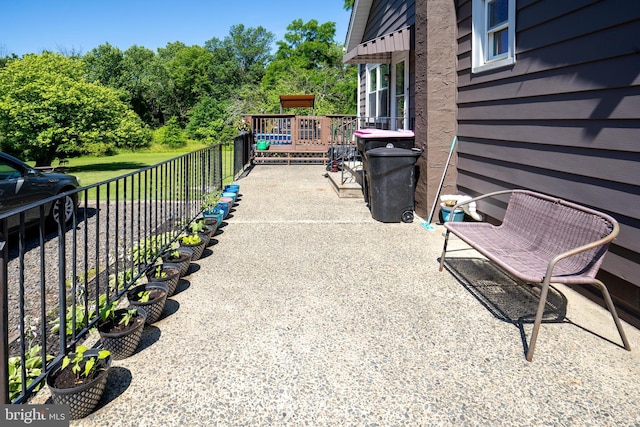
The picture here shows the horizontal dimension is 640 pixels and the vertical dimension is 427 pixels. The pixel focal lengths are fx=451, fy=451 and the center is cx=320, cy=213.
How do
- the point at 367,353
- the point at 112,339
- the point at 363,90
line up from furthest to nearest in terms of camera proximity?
the point at 363,90 < the point at 367,353 < the point at 112,339

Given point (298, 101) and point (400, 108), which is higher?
point (298, 101)

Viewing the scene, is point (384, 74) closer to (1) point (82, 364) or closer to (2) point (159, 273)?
(2) point (159, 273)

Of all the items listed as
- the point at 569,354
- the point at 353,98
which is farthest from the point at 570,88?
the point at 353,98

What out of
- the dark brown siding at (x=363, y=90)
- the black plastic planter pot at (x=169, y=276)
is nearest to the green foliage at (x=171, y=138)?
the dark brown siding at (x=363, y=90)

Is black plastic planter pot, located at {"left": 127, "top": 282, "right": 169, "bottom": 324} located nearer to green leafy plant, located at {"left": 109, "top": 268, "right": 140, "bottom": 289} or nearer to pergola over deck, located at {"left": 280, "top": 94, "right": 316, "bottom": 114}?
green leafy plant, located at {"left": 109, "top": 268, "right": 140, "bottom": 289}

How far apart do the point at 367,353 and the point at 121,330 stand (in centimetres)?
147

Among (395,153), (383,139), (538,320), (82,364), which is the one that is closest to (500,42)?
(395,153)

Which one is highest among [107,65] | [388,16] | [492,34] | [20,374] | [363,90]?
[107,65]

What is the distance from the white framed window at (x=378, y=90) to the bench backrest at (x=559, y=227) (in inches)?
243

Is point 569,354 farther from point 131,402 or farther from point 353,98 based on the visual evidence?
point 353,98

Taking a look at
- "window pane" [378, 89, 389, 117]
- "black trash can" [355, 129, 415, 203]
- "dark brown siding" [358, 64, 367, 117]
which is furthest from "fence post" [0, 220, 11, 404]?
"dark brown siding" [358, 64, 367, 117]

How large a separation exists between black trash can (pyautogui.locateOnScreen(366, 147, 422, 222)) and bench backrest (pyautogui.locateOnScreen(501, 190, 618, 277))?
2.34 m

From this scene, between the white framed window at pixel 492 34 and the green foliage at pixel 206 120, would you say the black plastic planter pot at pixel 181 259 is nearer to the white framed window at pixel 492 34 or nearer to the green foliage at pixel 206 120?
the white framed window at pixel 492 34

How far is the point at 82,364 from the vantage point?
227 cm
